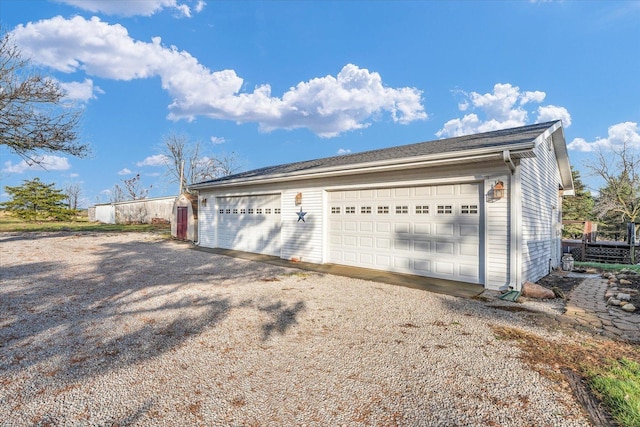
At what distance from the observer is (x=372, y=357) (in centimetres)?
297

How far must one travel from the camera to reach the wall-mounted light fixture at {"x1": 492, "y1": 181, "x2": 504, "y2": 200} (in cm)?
562

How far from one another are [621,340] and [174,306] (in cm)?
589

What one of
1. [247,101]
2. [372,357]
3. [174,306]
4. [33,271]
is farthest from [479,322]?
[247,101]

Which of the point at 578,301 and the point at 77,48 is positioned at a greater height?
the point at 77,48

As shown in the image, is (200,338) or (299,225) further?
(299,225)

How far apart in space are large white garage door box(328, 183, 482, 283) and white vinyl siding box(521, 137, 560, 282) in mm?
972

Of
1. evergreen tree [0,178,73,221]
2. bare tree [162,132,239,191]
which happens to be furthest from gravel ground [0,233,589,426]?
evergreen tree [0,178,73,221]

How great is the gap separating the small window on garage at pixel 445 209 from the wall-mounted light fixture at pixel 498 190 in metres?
0.88

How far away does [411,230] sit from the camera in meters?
6.92

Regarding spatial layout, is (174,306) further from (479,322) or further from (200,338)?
(479,322)

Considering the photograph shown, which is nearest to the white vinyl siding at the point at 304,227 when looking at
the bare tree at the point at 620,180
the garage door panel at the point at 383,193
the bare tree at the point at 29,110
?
the garage door panel at the point at 383,193

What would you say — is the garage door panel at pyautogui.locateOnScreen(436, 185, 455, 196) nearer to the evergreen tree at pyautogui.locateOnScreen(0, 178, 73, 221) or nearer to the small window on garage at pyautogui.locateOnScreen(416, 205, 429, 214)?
the small window on garage at pyautogui.locateOnScreen(416, 205, 429, 214)

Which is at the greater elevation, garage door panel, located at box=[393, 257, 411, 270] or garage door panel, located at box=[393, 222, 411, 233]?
garage door panel, located at box=[393, 222, 411, 233]

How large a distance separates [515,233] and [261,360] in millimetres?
5054
